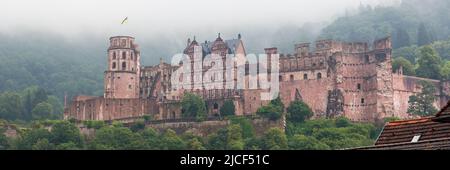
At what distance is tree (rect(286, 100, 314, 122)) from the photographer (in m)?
102

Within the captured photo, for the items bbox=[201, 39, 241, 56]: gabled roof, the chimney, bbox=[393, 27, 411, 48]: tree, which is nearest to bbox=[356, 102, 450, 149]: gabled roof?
the chimney

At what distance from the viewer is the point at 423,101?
105312mm

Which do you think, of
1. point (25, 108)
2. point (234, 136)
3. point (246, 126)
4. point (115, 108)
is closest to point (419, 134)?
point (234, 136)

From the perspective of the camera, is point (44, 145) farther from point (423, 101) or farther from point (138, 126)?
point (423, 101)

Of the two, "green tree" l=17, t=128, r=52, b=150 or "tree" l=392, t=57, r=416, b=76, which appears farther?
"tree" l=392, t=57, r=416, b=76

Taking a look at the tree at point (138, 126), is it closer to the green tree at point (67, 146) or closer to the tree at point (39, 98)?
the green tree at point (67, 146)

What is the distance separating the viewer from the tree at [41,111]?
13200cm

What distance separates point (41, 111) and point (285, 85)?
39888 millimetres

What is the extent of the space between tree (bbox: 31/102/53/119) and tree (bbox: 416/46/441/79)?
4525 centimetres

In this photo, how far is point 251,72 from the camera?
108 meters

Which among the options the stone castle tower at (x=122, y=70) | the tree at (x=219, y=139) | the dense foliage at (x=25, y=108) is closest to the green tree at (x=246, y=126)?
the tree at (x=219, y=139)

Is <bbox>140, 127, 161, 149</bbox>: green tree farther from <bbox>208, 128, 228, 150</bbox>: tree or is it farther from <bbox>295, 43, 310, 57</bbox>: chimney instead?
<bbox>295, 43, 310, 57</bbox>: chimney
